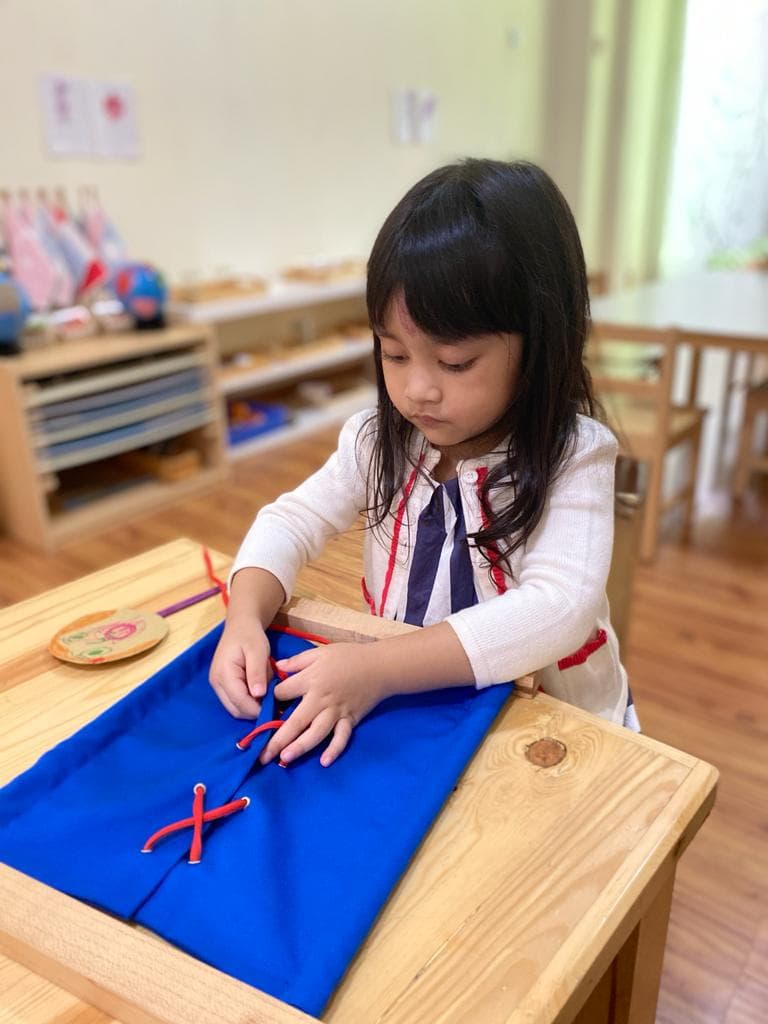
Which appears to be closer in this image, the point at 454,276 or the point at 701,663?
the point at 454,276

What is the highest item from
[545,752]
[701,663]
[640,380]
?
[545,752]

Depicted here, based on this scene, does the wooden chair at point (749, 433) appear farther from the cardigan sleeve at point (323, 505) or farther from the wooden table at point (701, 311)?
the cardigan sleeve at point (323, 505)

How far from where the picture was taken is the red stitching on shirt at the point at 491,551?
2.39 ft

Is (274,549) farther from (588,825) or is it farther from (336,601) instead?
(588,825)

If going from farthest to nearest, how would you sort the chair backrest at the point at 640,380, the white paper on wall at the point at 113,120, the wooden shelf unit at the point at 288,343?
the wooden shelf unit at the point at 288,343, the white paper on wall at the point at 113,120, the chair backrest at the point at 640,380

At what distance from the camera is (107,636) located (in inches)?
28.6

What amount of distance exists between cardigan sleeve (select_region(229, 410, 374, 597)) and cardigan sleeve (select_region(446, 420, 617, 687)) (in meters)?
0.19

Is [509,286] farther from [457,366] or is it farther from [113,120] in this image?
[113,120]

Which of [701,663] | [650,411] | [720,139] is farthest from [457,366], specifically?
[720,139]

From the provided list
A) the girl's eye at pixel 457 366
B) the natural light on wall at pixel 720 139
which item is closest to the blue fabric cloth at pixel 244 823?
the girl's eye at pixel 457 366

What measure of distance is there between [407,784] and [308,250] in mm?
3129

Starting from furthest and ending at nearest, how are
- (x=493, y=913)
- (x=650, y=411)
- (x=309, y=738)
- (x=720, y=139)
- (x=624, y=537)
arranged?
(x=720, y=139) → (x=650, y=411) → (x=624, y=537) → (x=309, y=738) → (x=493, y=913)

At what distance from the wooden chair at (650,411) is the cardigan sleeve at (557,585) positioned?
129 cm

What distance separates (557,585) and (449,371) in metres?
0.19
